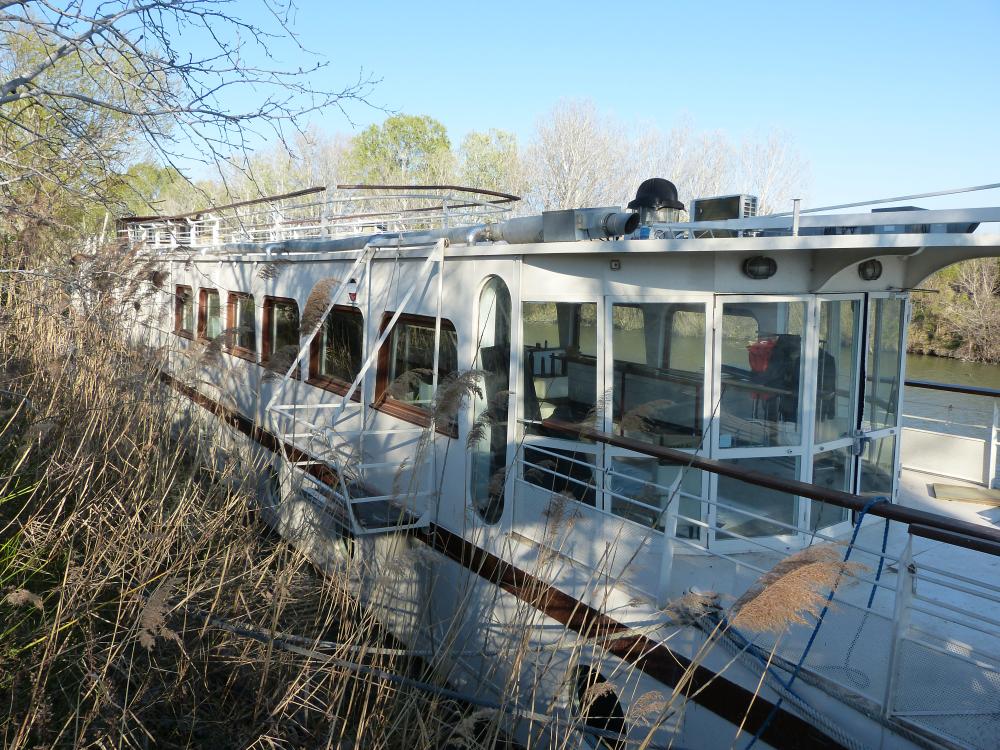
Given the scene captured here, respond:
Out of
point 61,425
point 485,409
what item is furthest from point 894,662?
point 61,425

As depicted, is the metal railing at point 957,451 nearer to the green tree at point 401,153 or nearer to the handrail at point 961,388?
the handrail at point 961,388

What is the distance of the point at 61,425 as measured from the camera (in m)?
4.74

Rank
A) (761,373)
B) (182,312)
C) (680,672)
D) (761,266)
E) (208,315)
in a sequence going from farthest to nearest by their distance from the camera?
(182,312) < (208,315) < (761,373) < (761,266) < (680,672)

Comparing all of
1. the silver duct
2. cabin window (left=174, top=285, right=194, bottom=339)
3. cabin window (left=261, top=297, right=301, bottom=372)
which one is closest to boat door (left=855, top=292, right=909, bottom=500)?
the silver duct

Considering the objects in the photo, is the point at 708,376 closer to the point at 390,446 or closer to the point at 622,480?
the point at 622,480

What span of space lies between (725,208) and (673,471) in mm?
2248

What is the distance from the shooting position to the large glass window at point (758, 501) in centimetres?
450

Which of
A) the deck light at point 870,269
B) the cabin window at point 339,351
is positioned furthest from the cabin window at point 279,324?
the deck light at point 870,269

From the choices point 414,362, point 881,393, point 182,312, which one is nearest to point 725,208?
point 881,393

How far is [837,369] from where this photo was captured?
15.4 ft

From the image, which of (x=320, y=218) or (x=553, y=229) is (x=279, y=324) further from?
(x=553, y=229)

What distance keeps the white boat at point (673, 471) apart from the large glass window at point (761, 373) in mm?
13

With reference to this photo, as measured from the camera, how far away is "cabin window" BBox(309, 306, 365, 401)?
22.8 feet

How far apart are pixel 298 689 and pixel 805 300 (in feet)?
10.8
